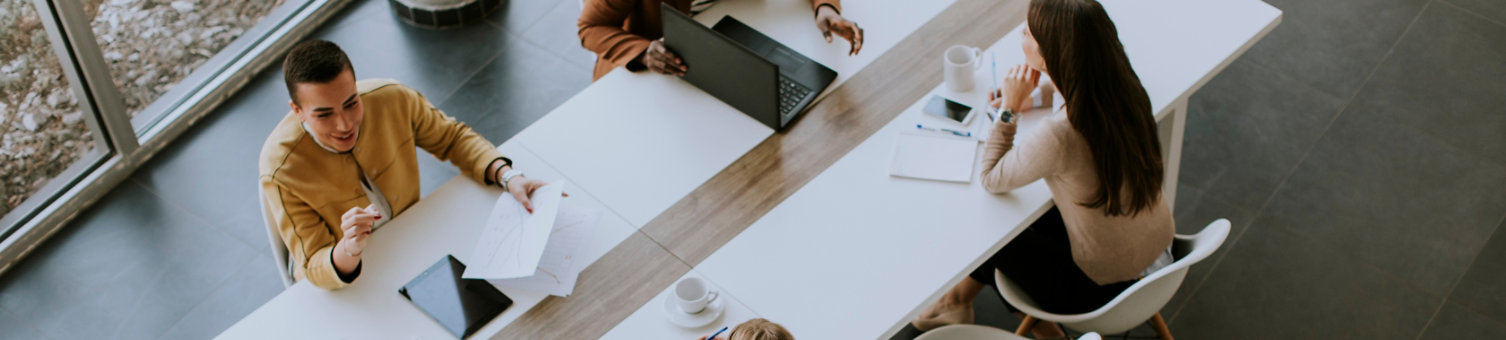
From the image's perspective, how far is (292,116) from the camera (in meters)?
2.60

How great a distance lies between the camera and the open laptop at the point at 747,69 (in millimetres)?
2820

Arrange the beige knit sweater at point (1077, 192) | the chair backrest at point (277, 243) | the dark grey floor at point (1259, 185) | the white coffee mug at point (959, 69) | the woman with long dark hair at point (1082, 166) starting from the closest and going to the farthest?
the woman with long dark hair at point (1082, 166)
the beige knit sweater at point (1077, 192)
the chair backrest at point (277, 243)
the white coffee mug at point (959, 69)
the dark grey floor at point (1259, 185)

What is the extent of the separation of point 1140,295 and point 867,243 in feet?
1.95

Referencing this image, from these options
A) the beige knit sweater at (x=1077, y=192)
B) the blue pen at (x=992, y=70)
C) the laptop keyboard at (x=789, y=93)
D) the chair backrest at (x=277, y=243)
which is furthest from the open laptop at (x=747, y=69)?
the chair backrest at (x=277, y=243)

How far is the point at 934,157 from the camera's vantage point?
9.46ft

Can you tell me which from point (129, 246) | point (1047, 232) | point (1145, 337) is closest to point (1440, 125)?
point (1145, 337)

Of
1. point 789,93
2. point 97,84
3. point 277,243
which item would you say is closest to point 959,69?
point 789,93

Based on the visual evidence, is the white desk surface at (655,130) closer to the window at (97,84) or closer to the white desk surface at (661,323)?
the white desk surface at (661,323)

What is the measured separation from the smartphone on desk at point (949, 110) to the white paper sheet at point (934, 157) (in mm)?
66

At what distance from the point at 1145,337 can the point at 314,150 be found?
2.19m

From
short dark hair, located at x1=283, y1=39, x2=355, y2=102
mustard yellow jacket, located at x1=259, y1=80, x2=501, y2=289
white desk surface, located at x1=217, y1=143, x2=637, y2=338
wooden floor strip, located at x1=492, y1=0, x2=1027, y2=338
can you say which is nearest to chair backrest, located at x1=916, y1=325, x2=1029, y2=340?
wooden floor strip, located at x1=492, y1=0, x2=1027, y2=338

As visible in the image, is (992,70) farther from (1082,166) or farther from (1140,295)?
(1140,295)

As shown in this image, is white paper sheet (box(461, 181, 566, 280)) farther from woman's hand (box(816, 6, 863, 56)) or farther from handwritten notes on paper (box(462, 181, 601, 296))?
woman's hand (box(816, 6, 863, 56))

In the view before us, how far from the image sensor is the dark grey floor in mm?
3527
